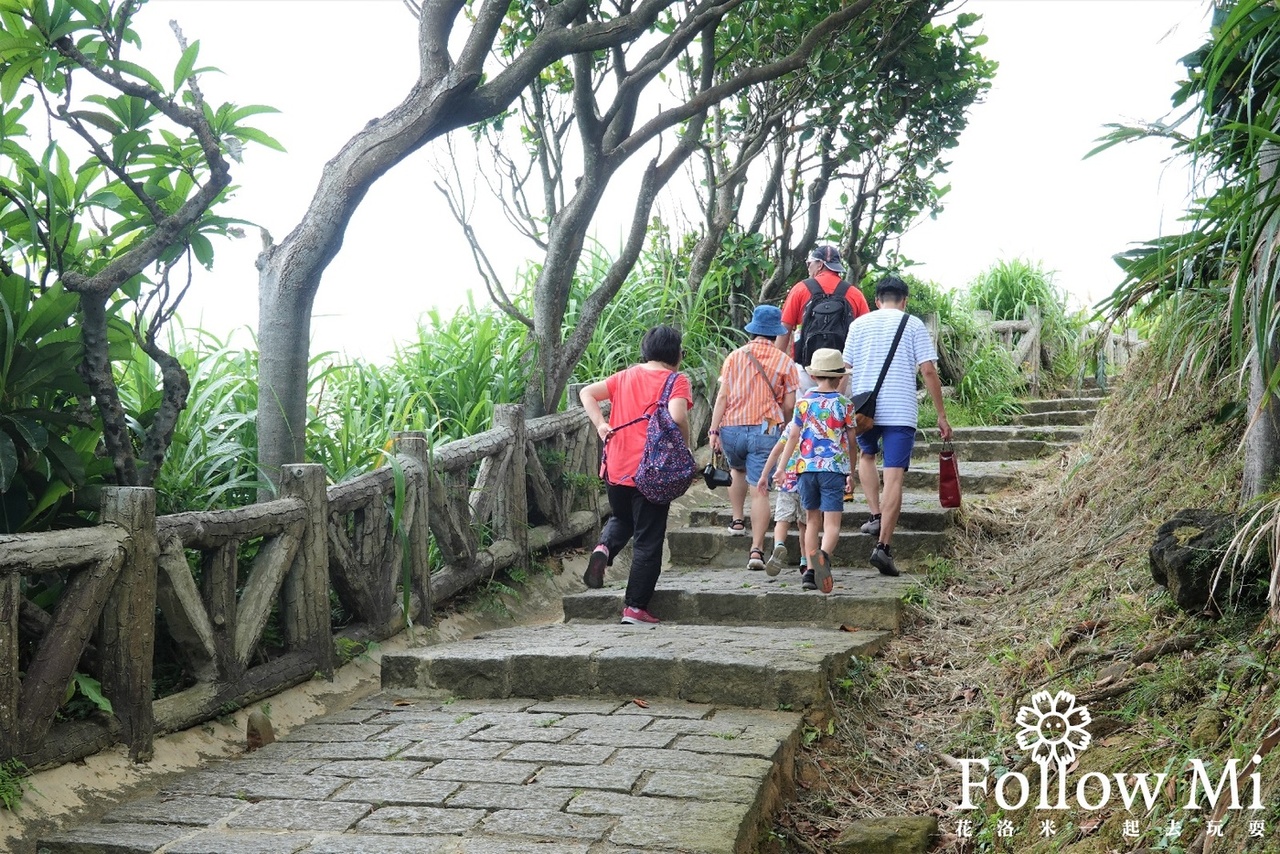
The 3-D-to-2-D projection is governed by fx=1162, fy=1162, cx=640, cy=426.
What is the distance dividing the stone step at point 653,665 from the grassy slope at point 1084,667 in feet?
0.66

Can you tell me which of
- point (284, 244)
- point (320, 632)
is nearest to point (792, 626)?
point (320, 632)

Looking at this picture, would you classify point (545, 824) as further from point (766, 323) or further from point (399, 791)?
point (766, 323)

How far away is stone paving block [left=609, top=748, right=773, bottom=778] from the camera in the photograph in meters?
4.29

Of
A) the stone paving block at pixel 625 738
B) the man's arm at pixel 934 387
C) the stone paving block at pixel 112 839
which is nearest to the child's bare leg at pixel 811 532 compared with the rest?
the man's arm at pixel 934 387

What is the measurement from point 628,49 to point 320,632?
231 inches

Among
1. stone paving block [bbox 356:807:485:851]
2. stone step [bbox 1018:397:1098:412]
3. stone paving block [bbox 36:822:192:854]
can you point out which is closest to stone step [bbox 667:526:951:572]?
stone paving block [bbox 356:807:485:851]

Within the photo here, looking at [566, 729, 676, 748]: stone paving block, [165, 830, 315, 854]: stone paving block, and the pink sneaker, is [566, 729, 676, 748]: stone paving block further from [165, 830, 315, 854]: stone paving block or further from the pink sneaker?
the pink sneaker

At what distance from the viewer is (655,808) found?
3.96m

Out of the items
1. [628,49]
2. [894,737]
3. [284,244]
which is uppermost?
[628,49]

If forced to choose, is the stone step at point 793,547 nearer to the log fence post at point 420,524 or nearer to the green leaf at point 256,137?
the log fence post at point 420,524

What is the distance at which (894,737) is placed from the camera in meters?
A: 5.18

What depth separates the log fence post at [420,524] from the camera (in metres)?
6.77

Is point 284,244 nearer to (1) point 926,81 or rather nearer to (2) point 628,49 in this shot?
(2) point 628,49

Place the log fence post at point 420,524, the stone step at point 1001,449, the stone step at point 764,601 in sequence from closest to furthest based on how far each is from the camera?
1. the stone step at point 764,601
2. the log fence post at point 420,524
3. the stone step at point 1001,449
